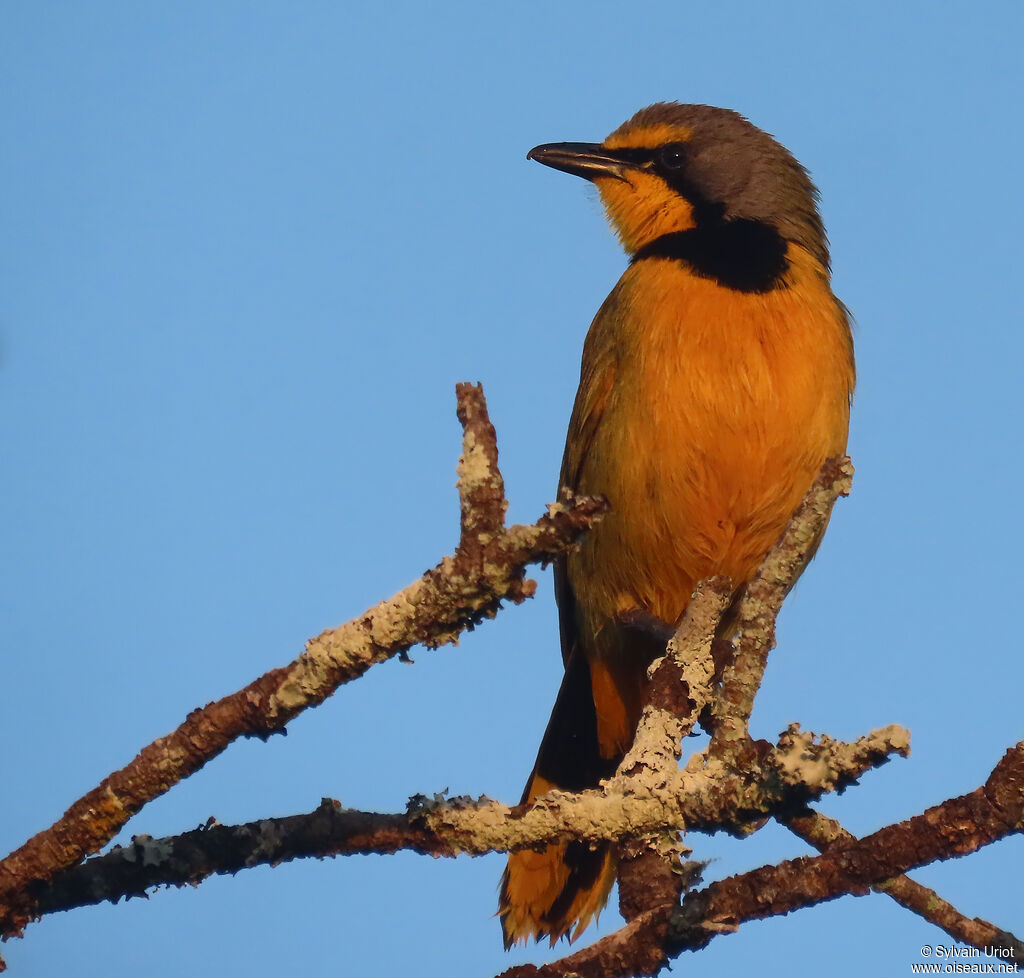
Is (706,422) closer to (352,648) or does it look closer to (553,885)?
(553,885)

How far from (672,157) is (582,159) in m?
0.43

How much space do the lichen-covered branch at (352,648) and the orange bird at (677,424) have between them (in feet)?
7.08

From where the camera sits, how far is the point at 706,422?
4777 mm

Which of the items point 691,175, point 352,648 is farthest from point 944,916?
point 691,175

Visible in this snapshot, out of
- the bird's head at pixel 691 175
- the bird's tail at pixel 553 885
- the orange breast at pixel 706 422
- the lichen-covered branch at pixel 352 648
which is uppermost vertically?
the bird's head at pixel 691 175

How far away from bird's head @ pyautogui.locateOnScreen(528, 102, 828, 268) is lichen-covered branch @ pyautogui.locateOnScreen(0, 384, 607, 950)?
3447mm

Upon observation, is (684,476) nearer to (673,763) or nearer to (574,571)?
(574,571)

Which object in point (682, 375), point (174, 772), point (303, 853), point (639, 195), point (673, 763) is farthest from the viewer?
point (639, 195)

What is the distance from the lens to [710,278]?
5090 millimetres

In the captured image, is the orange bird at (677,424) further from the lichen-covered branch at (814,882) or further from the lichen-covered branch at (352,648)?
the lichen-covered branch at (352,648)

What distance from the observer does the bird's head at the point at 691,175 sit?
561 centimetres

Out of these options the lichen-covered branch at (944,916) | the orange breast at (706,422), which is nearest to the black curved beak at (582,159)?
the orange breast at (706,422)

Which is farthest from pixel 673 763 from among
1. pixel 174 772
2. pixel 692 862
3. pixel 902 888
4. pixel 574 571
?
pixel 574 571

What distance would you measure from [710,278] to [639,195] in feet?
3.02
